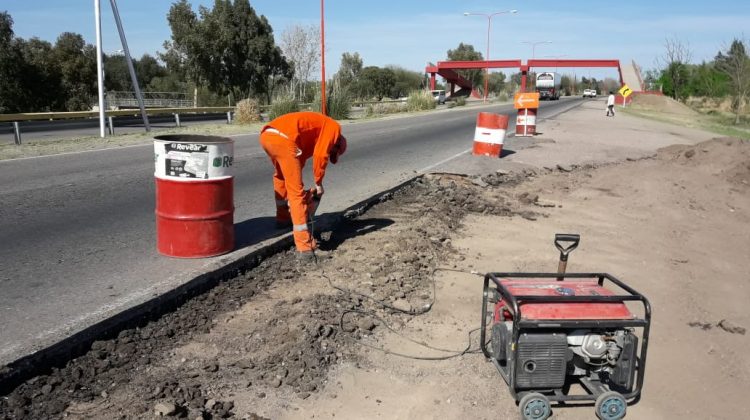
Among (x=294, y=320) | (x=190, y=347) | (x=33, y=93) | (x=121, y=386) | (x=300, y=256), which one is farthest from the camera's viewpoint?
(x=33, y=93)

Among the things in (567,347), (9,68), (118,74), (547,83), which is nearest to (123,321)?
(567,347)

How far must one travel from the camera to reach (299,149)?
5445mm

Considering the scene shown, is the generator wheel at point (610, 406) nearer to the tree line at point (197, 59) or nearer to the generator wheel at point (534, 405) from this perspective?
the generator wheel at point (534, 405)

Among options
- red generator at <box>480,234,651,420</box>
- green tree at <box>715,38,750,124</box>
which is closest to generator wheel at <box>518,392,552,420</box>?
red generator at <box>480,234,651,420</box>

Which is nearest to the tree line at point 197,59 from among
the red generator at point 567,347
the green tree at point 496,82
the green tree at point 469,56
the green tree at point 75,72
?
the green tree at point 75,72

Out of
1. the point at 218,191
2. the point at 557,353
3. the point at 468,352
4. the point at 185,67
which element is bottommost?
the point at 468,352

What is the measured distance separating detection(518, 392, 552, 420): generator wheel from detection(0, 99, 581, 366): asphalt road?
2.61m

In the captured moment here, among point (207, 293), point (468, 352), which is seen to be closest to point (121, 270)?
point (207, 293)

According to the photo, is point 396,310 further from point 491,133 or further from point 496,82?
point 496,82

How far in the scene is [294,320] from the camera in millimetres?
4094

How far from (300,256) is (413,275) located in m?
1.06

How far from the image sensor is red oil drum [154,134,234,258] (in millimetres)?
4844

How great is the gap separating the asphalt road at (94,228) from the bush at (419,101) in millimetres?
25664

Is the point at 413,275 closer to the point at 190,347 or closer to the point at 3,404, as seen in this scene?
the point at 190,347
